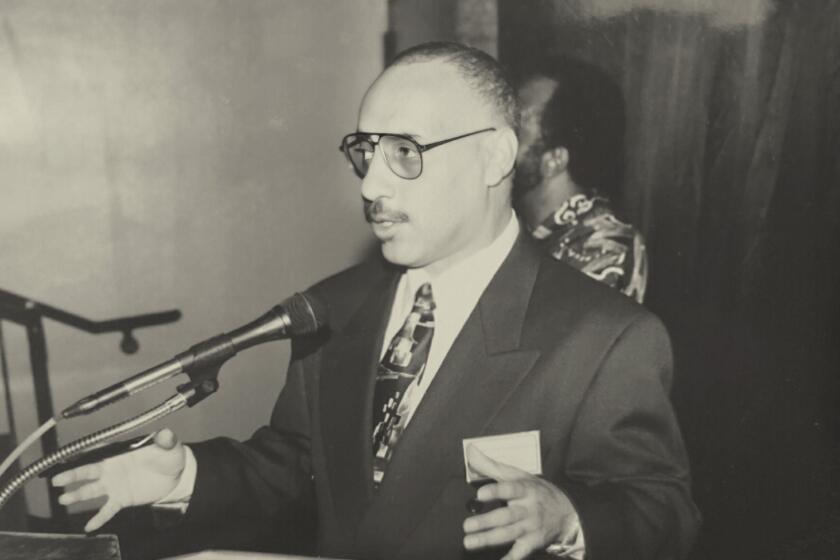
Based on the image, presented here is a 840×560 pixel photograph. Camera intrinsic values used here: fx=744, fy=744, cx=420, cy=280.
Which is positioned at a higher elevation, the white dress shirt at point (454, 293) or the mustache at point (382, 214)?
the mustache at point (382, 214)

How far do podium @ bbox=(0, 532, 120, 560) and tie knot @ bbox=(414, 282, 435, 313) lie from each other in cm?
84

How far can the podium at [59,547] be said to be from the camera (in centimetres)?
115

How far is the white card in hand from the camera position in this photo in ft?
5.18

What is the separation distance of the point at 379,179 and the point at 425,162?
105mm

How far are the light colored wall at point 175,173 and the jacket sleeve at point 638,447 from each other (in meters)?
1.58

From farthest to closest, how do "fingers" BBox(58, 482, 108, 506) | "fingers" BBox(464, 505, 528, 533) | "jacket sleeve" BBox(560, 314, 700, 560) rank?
"jacket sleeve" BBox(560, 314, 700, 560)
"fingers" BBox(58, 482, 108, 506)
"fingers" BBox(464, 505, 528, 533)

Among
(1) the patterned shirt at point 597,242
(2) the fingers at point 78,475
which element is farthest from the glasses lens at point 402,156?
(1) the patterned shirt at point 597,242

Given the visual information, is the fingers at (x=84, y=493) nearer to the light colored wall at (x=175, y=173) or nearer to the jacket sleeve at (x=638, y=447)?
the jacket sleeve at (x=638, y=447)

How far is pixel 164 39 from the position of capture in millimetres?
2443

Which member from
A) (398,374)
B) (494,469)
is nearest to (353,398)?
(398,374)

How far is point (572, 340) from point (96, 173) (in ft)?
5.51

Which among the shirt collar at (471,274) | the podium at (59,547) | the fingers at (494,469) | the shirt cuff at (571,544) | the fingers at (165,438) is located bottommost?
the shirt cuff at (571,544)

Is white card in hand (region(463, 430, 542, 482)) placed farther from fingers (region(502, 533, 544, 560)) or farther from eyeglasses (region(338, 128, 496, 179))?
eyeglasses (region(338, 128, 496, 179))

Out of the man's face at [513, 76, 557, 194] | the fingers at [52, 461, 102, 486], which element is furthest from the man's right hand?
the man's face at [513, 76, 557, 194]
